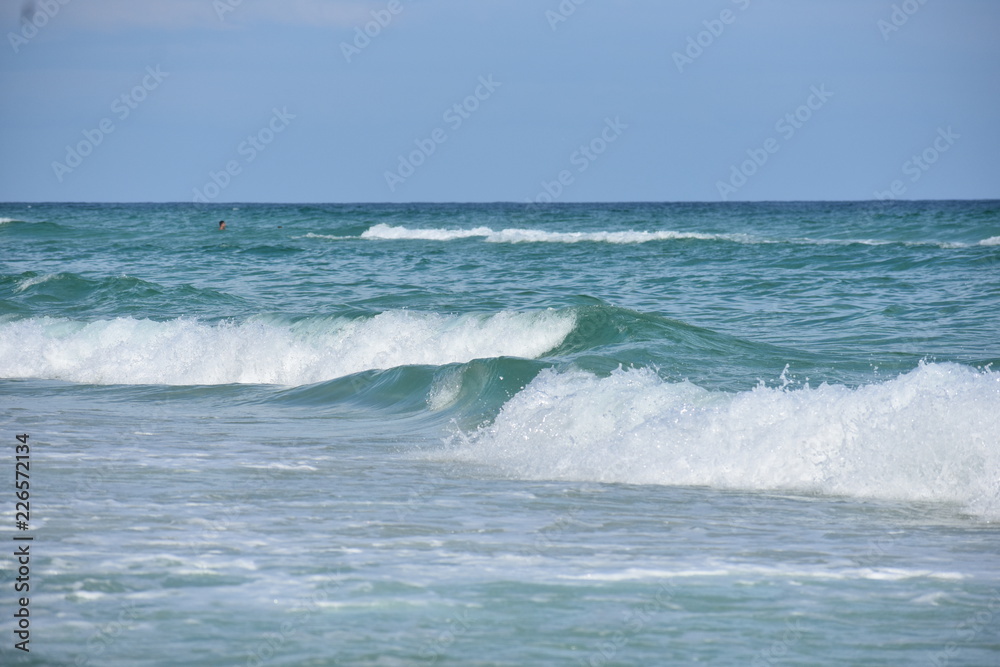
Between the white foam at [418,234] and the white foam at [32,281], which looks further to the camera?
the white foam at [418,234]

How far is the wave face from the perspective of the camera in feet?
22.2

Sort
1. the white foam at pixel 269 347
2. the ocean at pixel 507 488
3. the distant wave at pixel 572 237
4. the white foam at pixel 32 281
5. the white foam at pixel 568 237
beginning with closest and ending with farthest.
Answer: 1. the ocean at pixel 507 488
2. the white foam at pixel 269 347
3. the white foam at pixel 32 281
4. the distant wave at pixel 572 237
5. the white foam at pixel 568 237

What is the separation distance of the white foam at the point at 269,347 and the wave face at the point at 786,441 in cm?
509

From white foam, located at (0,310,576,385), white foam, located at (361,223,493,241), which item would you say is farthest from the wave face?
white foam, located at (361,223,493,241)

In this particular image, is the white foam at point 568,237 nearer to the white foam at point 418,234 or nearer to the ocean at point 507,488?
the white foam at point 418,234

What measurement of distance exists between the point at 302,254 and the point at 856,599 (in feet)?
90.8

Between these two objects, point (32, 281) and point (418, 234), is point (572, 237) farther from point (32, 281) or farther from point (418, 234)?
point (32, 281)

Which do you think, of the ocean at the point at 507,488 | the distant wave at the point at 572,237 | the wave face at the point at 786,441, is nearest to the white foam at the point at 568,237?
the distant wave at the point at 572,237

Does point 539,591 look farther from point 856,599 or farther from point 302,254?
point 302,254

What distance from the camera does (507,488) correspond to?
680cm

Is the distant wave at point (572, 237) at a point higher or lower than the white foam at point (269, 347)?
higher

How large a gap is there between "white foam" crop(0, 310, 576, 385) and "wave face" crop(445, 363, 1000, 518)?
5.09m

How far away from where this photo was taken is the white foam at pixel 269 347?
1342 centimetres

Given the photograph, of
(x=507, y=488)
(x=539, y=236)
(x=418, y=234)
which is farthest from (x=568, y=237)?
(x=507, y=488)
